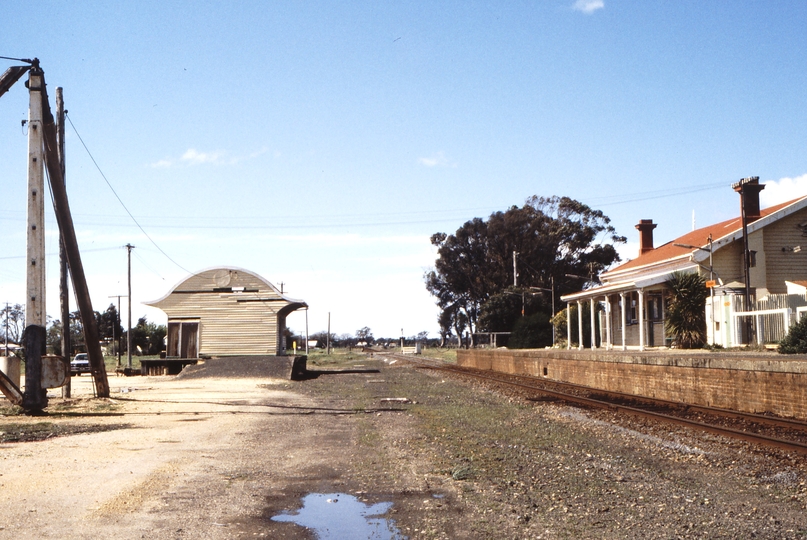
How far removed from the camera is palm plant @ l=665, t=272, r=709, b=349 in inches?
1154

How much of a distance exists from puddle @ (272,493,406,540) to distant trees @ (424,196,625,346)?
61.5 metres

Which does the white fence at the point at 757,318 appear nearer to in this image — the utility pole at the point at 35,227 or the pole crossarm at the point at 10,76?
the utility pole at the point at 35,227

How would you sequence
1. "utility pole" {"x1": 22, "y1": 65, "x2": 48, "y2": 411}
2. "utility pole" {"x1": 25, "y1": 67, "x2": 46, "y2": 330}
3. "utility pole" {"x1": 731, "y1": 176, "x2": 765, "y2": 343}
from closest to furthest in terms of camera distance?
1. "utility pole" {"x1": 22, "y1": 65, "x2": 48, "y2": 411}
2. "utility pole" {"x1": 25, "y1": 67, "x2": 46, "y2": 330}
3. "utility pole" {"x1": 731, "y1": 176, "x2": 765, "y2": 343}

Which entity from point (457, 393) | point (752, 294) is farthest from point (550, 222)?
point (457, 393)

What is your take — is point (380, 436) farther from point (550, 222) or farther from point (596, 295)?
point (550, 222)

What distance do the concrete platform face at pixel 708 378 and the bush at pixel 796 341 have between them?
1631mm

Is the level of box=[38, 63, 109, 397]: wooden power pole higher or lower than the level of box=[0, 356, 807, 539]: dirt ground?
higher

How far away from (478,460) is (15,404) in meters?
11.8

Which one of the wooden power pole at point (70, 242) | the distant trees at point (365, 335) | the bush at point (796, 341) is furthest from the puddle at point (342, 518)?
the distant trees at point (365, 335)

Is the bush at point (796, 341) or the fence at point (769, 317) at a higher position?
the fence at point (769, 317)

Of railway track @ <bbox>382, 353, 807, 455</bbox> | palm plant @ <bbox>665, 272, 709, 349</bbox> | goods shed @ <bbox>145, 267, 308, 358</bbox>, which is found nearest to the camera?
railway track @ <bbox>382, 353, 807, 455</bbox>

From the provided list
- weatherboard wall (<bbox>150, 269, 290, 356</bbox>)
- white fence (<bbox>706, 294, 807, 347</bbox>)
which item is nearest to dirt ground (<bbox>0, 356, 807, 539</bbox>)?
white fence (<bbox>706, 294, 807, 347</bbox>)

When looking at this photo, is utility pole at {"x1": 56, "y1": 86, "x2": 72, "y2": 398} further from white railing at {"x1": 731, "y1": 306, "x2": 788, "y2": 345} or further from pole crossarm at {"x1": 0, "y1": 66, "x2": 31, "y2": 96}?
white railing at {"x1": 731, "y1": 306, "x2": 788, "y2": 345}

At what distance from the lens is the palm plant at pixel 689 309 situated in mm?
29312
